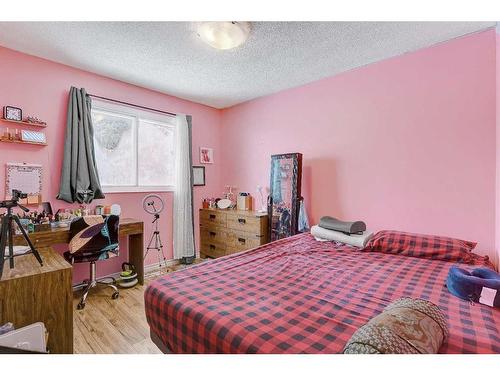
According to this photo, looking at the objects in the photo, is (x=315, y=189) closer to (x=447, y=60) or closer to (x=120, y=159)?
(x=447, y=60)

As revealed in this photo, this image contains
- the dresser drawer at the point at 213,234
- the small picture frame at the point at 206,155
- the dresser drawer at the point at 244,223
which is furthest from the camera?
the small picture frame at the point at 206,155

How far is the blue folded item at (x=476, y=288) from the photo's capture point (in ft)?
4.21

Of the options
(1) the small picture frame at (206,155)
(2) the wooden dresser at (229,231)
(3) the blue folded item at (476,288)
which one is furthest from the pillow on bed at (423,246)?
(1) the small picture frame at (206,155)

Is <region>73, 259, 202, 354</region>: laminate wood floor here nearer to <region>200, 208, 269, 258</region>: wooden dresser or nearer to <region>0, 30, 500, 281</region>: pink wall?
<region>0, 30, 500, 281</region>: pink wall

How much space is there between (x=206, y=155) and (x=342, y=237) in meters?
2.66

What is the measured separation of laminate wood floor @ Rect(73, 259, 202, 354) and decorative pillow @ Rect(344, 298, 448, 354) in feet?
5.12

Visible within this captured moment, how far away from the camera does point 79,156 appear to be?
2.78 meters

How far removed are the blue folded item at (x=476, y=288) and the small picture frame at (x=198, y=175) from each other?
3.37 meters

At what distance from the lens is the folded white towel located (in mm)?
2304

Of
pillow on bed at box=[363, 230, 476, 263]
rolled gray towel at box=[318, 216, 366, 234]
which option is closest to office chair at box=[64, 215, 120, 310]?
rolled gray towel at box=[318, 216, 366, 234]

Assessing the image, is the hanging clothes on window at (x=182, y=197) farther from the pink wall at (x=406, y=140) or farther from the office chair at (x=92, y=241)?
the pink wall at (x=406, y=140)

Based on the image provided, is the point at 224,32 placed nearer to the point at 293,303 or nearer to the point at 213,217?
the point at 293,303

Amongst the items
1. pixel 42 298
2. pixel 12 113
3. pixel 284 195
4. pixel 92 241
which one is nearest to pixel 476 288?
pixel 284 195
